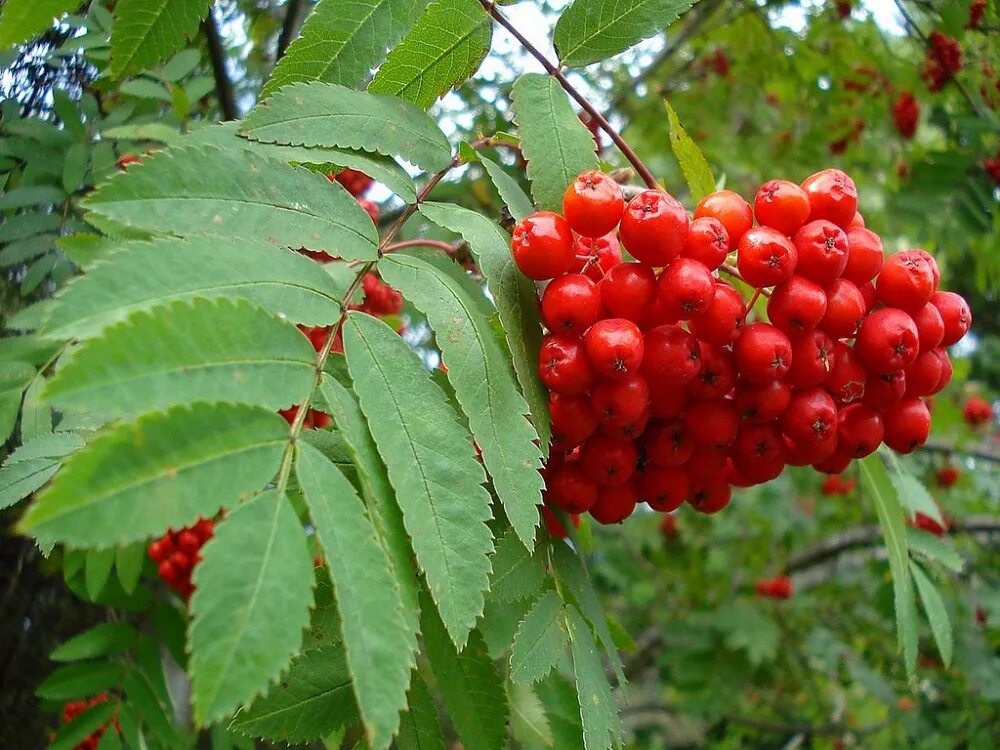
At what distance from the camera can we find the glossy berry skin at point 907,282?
1.48 metres

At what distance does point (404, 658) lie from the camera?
2.89 ft

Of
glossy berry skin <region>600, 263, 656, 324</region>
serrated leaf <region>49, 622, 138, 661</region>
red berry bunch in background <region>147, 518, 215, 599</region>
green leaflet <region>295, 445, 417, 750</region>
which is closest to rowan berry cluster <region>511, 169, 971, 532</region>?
glossy berry skin <region>600, 263, 656, 324</region>

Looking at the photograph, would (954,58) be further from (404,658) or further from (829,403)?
(404,658)

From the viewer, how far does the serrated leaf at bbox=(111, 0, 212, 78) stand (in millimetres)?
1219

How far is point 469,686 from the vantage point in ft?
4.33

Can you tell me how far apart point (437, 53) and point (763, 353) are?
2.49 feet

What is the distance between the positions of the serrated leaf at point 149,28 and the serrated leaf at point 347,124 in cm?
15

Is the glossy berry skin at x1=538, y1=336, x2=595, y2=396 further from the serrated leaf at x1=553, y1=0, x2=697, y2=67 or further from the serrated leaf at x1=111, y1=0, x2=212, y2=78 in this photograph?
the serrated leaf at x1=111, y1=0, x2=212, y2=78

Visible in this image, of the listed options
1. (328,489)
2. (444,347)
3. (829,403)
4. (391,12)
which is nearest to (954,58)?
(829,403)

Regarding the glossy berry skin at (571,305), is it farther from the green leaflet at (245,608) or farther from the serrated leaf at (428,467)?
the green leaflet at (245,608)

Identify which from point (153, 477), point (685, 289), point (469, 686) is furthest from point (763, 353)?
point (153, 477)

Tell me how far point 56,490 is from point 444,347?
1.93 feet

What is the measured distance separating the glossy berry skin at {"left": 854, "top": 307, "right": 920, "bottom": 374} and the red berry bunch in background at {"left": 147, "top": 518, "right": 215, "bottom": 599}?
66.5 inches

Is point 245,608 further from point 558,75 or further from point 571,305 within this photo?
point 558,75
